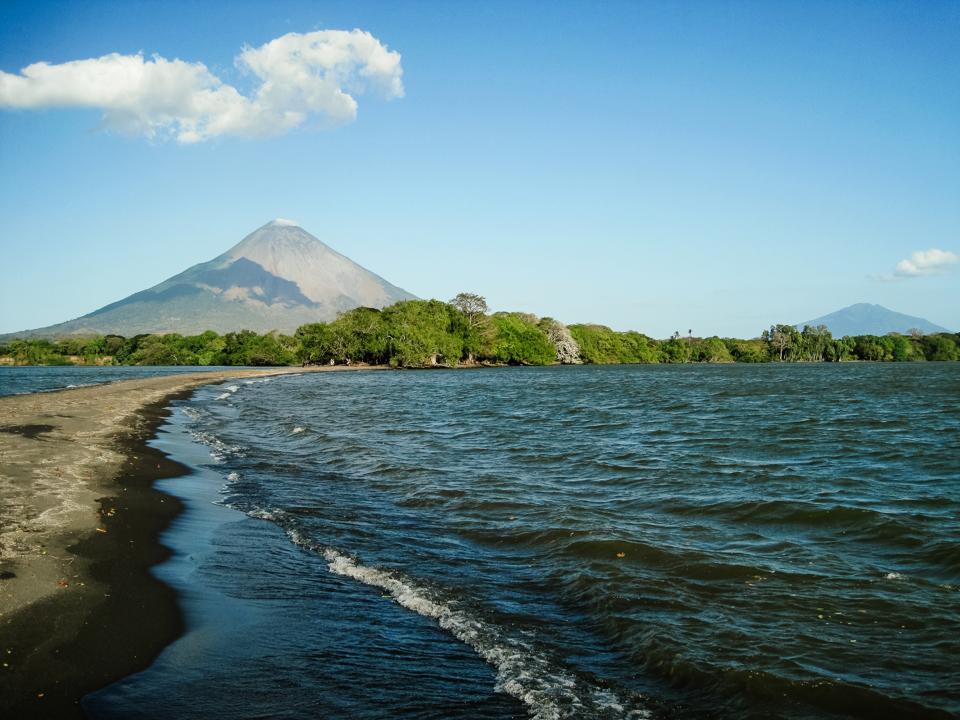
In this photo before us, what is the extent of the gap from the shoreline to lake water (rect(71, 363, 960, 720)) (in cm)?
34

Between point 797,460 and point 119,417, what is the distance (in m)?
26.3

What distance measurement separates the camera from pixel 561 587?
8.74 m

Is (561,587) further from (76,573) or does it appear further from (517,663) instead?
(76,573)

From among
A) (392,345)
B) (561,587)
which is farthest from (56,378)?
(561,587)

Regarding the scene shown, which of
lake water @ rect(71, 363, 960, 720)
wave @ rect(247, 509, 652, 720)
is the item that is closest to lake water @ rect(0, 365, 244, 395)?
lake water @ rect(71, 363, 960, 720)

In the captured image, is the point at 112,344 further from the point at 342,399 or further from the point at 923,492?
the point at 923,492

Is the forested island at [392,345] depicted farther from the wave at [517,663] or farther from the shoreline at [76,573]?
the wave at [517,663]

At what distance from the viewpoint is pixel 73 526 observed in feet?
32.1

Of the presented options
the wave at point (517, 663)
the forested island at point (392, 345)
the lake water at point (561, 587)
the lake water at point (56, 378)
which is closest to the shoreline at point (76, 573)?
the lake water at point (561, 587)

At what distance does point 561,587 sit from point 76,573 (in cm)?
606

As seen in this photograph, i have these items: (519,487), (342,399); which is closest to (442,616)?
(519,487)

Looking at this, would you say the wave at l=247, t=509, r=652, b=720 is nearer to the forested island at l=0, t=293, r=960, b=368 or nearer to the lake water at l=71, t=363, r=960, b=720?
the lake water at l=71, t=363, r=960, b=720

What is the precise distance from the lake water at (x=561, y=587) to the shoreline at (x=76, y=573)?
1.13 feet

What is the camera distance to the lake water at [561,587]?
568 cm
